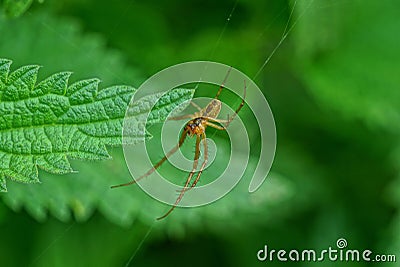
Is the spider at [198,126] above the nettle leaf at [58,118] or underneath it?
above

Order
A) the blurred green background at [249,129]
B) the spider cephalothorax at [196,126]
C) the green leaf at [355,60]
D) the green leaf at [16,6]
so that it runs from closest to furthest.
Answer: the green leaf at [16,6]
the spider cephalothorax at [196,126]
the blurred green background at [249,129]
the green leaf at [355,60]

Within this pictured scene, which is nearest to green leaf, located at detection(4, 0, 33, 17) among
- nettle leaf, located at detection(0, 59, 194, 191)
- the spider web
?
nettle leaf, located at detection(0, 59, 194, 191)

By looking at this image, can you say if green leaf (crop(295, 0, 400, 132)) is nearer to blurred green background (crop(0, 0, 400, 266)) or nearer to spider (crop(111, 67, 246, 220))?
blurred green background (crop(0, 0, 400, 266))

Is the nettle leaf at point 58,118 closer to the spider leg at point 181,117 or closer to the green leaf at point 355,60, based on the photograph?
the spider leg at point 181,117

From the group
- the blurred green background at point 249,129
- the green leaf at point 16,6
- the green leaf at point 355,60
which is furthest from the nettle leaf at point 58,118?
the green leaf at point 355,60

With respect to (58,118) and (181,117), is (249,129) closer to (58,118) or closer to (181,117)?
(181,117)

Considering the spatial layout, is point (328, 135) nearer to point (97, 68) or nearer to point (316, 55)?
point (316, 55)

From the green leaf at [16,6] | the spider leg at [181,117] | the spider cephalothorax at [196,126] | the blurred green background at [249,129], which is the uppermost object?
the blurred green background at [249,129]

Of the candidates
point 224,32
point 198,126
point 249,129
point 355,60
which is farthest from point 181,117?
point 355,60
